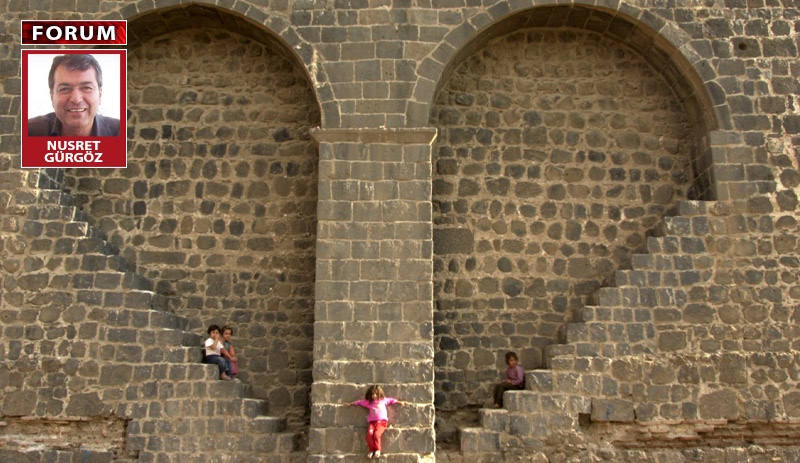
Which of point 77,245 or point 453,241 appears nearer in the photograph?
point 77,245

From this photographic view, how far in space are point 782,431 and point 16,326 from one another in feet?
27.1

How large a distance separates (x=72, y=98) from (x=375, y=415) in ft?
16.9

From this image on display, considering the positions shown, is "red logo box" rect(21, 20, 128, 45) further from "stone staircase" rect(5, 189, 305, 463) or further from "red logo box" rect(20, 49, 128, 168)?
"stone staircase" rect(5, 189, 305, 463)

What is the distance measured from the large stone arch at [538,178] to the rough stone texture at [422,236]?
0.03m

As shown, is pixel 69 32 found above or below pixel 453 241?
above

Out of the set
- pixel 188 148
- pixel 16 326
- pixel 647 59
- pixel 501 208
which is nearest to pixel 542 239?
pixel 501 208

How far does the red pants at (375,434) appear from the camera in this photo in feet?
24.5

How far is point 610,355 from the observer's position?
8.12 meters

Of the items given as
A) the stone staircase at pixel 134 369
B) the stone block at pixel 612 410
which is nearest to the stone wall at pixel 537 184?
the stone block at pixel 612 410

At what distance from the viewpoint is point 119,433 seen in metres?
7.86

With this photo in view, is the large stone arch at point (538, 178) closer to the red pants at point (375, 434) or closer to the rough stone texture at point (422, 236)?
the rough stone texture at point (422, 236)

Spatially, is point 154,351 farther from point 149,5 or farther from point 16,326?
point 149,5

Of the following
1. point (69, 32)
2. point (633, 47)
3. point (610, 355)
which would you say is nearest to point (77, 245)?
point (69, 32)

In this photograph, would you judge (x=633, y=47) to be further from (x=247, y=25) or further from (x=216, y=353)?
(x=216, y=353)
